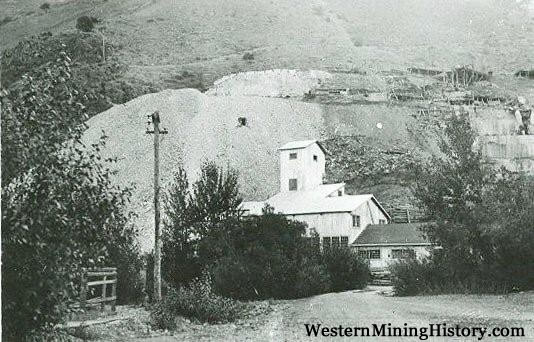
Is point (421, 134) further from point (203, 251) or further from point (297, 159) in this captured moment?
point (203, 251)

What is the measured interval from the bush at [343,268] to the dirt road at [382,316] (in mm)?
5746

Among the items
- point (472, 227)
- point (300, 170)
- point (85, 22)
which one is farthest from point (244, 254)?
point (300, 170)

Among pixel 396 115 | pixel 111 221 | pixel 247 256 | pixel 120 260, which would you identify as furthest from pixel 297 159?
pixel 111 221

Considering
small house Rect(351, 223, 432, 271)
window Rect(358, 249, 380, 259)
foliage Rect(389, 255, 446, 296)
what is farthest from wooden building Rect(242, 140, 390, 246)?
foliage Rect(389, 255, 446, 296)

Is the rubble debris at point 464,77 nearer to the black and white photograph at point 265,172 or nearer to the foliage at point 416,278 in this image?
the black and white photograph at point 265,172

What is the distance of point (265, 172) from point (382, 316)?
36998 millimetres

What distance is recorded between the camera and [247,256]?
80.6 feet

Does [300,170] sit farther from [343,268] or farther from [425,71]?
[425,71]

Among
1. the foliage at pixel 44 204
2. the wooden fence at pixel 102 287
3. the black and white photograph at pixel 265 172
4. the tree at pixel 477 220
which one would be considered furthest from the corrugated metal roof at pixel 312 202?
the foliage at pixel 44 204

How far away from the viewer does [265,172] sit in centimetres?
5212

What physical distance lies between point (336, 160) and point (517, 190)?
39.7 metres

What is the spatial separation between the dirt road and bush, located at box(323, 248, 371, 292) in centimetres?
575

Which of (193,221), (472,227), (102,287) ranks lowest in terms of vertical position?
(102,287)

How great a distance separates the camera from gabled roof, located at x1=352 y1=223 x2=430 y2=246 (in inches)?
1520
